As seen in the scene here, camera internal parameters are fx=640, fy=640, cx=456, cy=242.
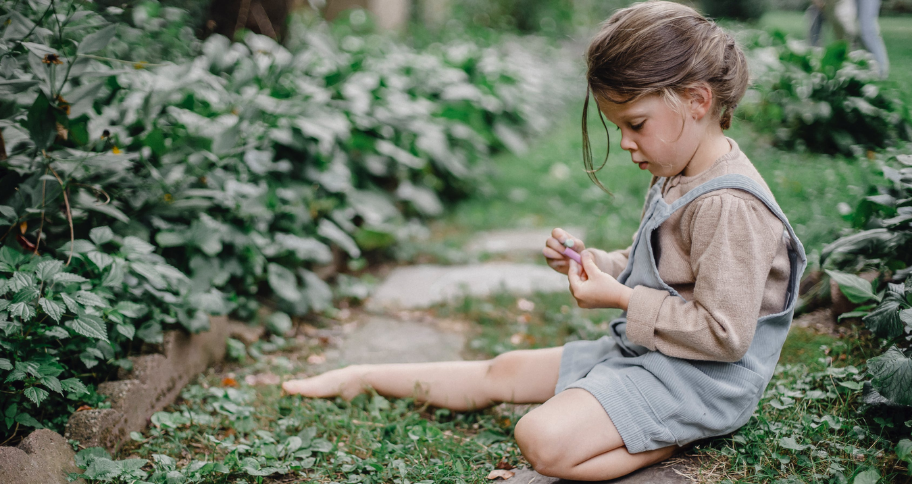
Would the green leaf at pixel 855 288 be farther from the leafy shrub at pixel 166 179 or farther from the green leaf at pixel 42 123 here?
the green leaf at pixel 42 123

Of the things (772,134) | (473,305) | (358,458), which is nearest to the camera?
(358,458)

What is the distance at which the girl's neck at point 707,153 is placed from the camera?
5.05ft

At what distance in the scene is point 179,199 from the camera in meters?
2.19

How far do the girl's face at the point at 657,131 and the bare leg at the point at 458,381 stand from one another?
0.66 m

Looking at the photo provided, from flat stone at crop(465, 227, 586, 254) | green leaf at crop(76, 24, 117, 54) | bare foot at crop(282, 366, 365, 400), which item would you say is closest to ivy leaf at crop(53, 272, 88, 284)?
green leaf at crop(76, 24, 117, 54)

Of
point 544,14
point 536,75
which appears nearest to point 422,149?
point 536,75

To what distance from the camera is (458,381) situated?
6.54 ft

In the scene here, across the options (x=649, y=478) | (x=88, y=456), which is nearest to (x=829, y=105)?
(x=649, y=478)

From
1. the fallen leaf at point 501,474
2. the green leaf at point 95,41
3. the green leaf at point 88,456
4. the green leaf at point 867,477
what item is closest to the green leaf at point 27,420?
the green leaf at point 88,456

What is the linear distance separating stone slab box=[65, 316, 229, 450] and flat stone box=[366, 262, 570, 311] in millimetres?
895

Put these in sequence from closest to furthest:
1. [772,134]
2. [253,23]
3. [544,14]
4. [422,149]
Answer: [422,149]
[253,23]
[772,134]
[544,14]

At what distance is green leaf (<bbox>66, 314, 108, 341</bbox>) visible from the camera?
5.13ft

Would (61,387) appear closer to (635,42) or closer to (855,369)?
(635,42)

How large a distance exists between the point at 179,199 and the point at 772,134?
4013 mm
